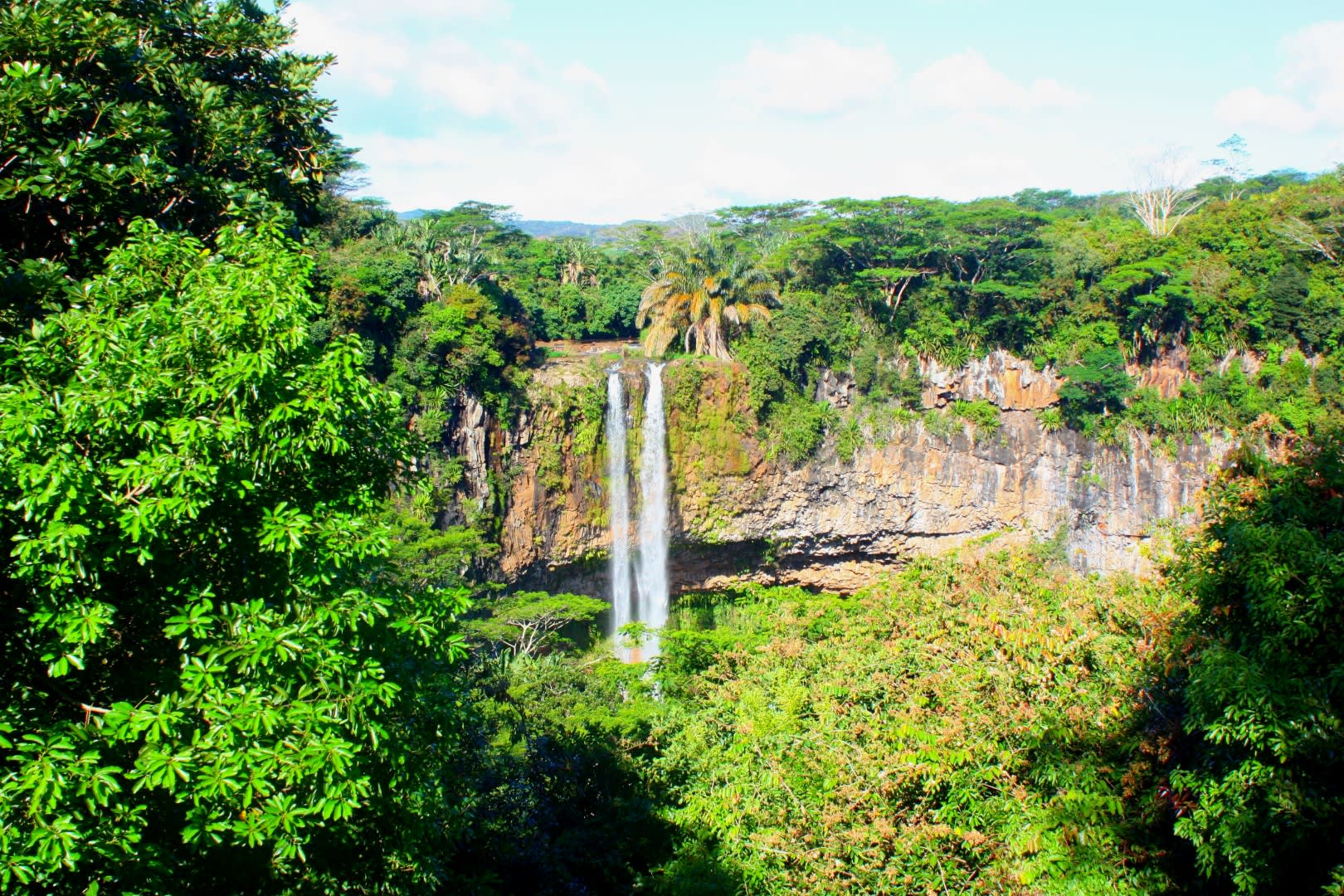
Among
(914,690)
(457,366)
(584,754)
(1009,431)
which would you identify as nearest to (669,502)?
(457,366)

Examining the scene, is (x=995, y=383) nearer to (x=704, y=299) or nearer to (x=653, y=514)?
(x=704, y=299)

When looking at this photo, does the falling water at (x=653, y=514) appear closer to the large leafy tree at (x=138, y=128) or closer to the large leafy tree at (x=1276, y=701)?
the large leafy tree at (x=138, y=128)

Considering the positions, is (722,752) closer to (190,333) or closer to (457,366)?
(190,333)

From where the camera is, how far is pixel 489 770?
847 cm

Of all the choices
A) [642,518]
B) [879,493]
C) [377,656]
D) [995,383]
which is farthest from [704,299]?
[377,656]

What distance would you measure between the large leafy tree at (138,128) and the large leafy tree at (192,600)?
74 centimetres

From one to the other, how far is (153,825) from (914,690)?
6.24 meters

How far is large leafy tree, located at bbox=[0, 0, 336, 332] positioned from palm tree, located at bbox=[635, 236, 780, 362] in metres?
14.5

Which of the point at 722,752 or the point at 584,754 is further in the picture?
the point at 584,754

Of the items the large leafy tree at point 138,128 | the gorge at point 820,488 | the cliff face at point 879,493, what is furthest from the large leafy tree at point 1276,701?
the cliff face at point 879,493

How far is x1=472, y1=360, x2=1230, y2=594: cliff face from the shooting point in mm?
21859

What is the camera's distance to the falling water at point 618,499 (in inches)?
832

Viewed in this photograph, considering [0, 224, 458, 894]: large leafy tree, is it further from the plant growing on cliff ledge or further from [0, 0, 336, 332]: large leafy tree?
the plant growing on cliff ledge

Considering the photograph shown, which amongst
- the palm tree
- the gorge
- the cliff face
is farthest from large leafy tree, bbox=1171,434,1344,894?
the palm tree
